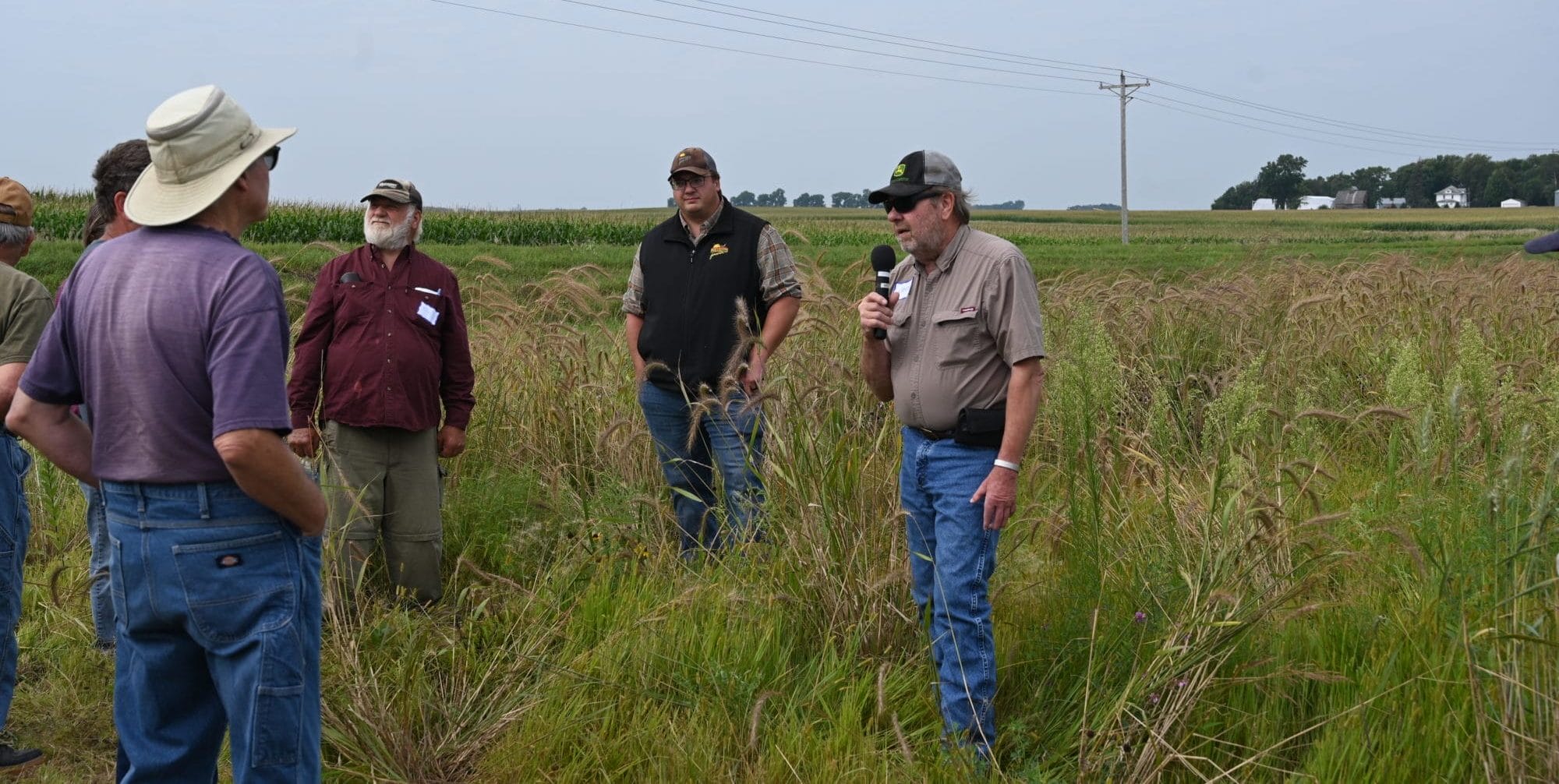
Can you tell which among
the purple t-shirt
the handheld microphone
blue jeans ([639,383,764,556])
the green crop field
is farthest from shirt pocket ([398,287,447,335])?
the purple t-shirt

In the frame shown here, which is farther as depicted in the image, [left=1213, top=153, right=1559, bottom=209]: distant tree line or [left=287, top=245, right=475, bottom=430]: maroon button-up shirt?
[left=1213, top=153, right=1559, bottom=209]: distant tree line

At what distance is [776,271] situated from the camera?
17.7 feet

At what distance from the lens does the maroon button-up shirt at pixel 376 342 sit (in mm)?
4738

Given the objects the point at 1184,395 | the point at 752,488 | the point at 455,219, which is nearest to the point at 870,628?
the point at 752,488

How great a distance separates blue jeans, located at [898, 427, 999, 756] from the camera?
3521 millimetres

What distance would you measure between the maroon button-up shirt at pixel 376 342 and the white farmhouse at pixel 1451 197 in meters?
144

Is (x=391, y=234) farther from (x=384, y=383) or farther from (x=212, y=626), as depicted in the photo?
(x=212, y=626)

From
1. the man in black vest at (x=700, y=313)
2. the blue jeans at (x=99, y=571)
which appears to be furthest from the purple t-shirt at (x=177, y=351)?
the man in black vest at (x=700, y=313)

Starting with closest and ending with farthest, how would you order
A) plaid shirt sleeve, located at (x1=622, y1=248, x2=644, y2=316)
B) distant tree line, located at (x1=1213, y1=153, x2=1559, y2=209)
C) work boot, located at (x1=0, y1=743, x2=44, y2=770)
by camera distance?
1. work boot, located at (x1=0, y1=743, x2=44, y2=770)
2. plaid shirt sleeve, located at (x1=622, y1=248, x2=644, y2=316)
3. distant tree line, located at (x1=1213, y1=153, x2=1559, y2=209)

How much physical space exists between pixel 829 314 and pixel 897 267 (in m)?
2.36

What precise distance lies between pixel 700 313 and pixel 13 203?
8.65 feet

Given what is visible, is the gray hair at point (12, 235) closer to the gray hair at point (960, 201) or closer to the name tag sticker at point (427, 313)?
the name tag sticker at point (427, 313)

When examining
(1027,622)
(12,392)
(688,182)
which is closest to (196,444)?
(12,392)

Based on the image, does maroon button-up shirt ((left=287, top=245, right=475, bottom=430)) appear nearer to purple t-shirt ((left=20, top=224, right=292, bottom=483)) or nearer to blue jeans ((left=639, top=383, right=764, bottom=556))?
blue jeans ((left=639, top=383, right=764, bottom=556))
